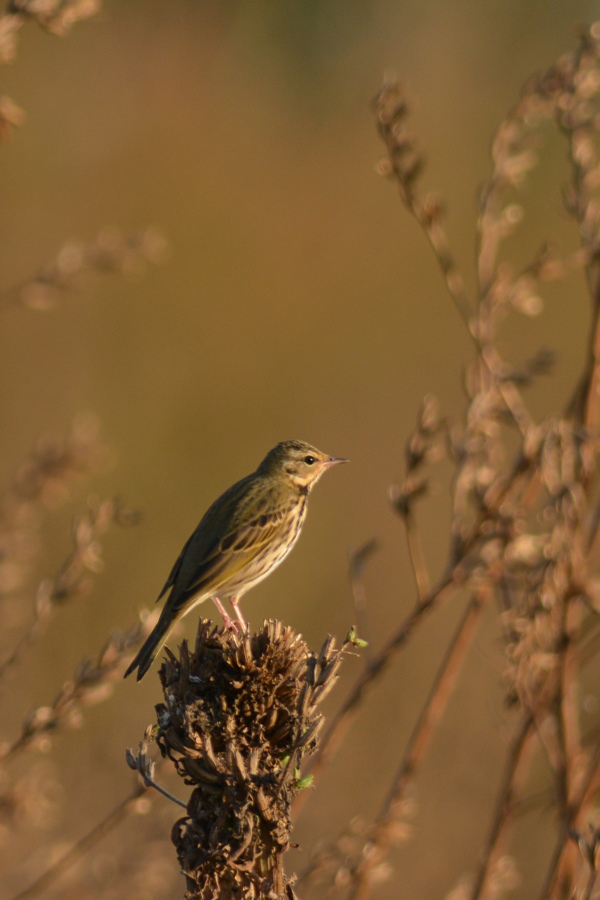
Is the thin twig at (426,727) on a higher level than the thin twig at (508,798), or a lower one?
higher

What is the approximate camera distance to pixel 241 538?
4.51 m

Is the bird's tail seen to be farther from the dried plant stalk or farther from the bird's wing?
the dried plant stalk

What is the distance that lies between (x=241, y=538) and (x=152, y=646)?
813 millimetres

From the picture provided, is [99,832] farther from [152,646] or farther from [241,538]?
[241,538]

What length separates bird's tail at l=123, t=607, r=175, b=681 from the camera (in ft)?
12.0

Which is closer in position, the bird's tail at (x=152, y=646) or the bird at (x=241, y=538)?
the bird's tail at (x=152, y=646)

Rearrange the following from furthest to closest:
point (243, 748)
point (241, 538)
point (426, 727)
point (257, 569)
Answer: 1. point (257, 569)
2. point (241, 538)
3. point (426, 727)
4. point (243, 748)

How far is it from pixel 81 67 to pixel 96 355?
473 cm

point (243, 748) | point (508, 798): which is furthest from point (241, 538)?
point (243, 748)

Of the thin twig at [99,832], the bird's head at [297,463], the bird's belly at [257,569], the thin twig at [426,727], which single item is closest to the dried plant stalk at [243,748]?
the thin twig at [99,832]

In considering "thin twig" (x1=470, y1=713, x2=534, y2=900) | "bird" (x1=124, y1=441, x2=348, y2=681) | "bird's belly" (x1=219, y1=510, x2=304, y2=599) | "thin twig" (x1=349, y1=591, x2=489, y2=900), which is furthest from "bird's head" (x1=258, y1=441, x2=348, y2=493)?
"thin twig" (x1=470, y1=713, x2=534, y2=900)

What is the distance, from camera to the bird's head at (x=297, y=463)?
203 inches

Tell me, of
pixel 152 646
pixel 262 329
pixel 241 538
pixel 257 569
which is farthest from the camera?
pixel 262 329

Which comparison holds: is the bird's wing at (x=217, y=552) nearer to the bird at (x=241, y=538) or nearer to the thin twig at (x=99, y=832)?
the bird at (x=241, y=538)
